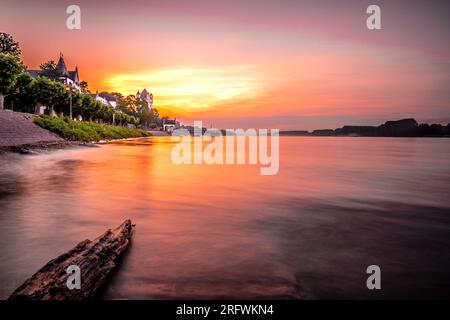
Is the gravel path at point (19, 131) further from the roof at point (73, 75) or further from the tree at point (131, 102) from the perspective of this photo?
the tree at point (131, 102)

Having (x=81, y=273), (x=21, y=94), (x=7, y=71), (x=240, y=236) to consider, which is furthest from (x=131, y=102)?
(x=81, y=273)

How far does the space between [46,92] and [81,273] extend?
62.3 meters

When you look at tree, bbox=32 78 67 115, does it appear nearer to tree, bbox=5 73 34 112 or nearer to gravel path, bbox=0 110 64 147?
tree, bbox=5 73 34 112

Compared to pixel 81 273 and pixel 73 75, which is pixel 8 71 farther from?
pixel 73 75

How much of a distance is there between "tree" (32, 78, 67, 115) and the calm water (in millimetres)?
46399

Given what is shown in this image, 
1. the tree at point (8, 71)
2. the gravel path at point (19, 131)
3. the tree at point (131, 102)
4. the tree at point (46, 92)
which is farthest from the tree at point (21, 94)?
the tree at point (131, 102)

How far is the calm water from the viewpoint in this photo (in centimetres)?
570

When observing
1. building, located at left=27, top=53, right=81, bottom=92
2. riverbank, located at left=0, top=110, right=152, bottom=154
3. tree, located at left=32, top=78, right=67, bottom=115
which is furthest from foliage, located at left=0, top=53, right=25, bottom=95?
building, located at left=27, top=53, right=81, bottom=92

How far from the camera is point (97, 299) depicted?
16.3 ft

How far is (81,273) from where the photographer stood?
485 centimetres
